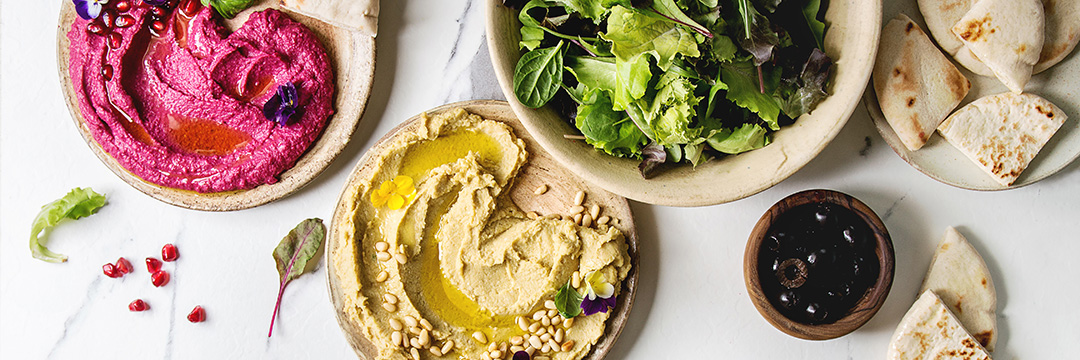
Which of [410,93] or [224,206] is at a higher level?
[410,93]

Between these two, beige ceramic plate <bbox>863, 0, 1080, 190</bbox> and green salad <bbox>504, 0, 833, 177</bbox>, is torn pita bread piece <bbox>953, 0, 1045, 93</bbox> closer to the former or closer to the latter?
beige ceramic plate <bbox>863, 0, 1080, 190</bbox>

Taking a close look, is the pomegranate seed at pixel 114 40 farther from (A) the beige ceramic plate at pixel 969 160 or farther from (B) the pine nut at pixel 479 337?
(A) the beige ceramic plate at pixel 969 160

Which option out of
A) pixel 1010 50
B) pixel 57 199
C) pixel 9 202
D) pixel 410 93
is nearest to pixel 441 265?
pixel 410 93

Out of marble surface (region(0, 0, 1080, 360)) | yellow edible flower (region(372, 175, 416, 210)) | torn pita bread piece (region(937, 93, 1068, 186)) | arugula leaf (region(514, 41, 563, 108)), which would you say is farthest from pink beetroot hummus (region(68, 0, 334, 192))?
torn pita bread piece (region(937, 93, 1068, 186))

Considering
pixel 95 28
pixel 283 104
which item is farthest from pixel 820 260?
pixel 95 28

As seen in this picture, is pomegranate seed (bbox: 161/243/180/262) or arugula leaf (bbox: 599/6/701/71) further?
pomegranate seed (bbox: 161/243/180/262)

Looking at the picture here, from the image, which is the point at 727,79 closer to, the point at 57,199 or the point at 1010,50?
the point at 1010,50

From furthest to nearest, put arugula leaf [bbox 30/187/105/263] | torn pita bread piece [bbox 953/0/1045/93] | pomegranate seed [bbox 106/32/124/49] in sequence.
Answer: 1. arugula leaf [bbox 30/187/105/263]
2. pomegranate seed [bbox 106/32/124/49]
3. torn pita bread piece [bbox 953/0/1045/93]

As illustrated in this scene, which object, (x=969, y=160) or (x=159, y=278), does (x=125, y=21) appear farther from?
(x=969, y=160)
